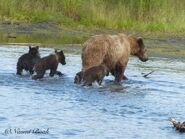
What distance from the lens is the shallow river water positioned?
10070 mm

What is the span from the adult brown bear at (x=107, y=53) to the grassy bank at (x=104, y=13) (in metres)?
11.7

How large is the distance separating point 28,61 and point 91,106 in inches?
158

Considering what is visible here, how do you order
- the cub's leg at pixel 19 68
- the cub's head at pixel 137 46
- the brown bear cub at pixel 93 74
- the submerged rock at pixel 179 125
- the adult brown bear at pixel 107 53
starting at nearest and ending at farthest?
the submerged rock at pixel 179 125, the brown bear cub at pixel 93 74, the adult brown bear at pixel 107 53, the cub's leg at pixel 19 68, the cub's head at pixel 137 46

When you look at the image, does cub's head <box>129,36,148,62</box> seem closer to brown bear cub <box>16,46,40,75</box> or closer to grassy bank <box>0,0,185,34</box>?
brown bear cub <box>16,46,40,75</box>

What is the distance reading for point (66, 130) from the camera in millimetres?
10000

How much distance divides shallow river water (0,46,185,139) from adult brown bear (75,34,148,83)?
38 centimetres

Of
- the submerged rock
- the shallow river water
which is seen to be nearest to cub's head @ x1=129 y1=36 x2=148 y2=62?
the shallow river water

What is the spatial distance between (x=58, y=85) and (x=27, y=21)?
47.5ft

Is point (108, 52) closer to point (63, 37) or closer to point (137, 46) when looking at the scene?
point (137, 46)

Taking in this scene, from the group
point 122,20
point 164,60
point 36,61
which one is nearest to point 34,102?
point 36,61

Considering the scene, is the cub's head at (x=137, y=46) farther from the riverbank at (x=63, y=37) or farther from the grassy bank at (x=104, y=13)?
the grassy bank at (x=104, y=13)

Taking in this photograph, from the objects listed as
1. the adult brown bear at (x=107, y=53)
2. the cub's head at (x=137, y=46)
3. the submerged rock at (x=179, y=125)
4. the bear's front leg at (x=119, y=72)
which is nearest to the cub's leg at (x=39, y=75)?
the adult brown bear at (x=107, y=53)

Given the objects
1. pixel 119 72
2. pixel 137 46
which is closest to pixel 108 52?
pixel 119 72

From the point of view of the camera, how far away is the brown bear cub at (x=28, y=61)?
15.3 meters
